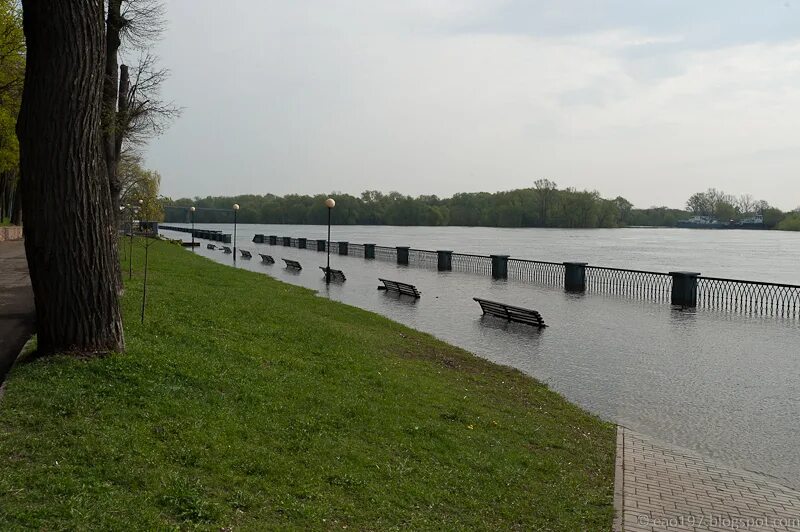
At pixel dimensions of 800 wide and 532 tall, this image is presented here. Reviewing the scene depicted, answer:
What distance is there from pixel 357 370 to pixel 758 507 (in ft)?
17.5

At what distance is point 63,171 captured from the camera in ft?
23.0

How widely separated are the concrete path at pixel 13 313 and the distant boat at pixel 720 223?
194717 mm

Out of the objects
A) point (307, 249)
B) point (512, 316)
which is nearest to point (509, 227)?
point (307, 249)

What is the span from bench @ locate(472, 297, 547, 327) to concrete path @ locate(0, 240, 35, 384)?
11647 millimetres

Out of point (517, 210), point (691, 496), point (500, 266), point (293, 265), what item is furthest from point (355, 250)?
point (517, 210)

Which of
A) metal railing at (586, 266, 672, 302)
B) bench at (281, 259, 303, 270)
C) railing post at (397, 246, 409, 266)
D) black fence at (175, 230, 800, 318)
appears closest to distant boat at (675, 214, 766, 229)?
black fence at (175, 230, 800, 318)

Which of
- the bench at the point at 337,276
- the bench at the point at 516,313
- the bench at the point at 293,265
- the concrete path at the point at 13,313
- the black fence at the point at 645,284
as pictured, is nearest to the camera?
the concrete path at the point at 13,313

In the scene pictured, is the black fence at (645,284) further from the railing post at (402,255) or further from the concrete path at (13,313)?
the concrete path at (13,313)

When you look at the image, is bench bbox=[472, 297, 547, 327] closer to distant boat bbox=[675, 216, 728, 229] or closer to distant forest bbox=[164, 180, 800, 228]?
distant forest bbox=[164, 180, 800, 228]

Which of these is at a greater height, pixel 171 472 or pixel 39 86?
pixel 39 86

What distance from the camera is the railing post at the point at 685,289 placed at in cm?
2408

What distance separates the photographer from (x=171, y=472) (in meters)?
5.04

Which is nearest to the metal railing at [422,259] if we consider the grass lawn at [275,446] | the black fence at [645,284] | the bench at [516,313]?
the black fence at [645,284]

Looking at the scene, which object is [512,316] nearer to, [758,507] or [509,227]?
[758,507]
